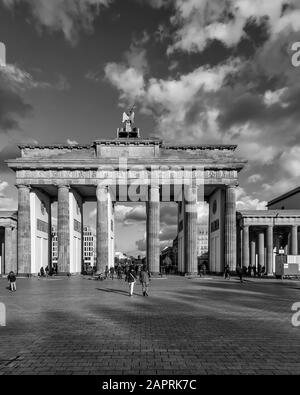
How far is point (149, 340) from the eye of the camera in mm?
10312

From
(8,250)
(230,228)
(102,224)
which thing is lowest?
(8,250)

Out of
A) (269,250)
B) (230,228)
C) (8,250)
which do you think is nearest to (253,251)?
(269,250)

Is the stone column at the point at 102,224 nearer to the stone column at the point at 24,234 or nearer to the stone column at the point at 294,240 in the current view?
the stone column at the point at 24,234

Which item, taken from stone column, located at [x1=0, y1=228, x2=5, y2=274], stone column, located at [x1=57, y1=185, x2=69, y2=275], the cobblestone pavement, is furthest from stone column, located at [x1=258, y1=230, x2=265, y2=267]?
the cobblestone pavement

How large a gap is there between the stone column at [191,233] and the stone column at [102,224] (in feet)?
37.9

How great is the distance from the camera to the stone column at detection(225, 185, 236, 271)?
5003 cm

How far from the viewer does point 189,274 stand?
165 ft

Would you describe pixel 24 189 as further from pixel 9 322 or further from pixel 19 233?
pixel 9 322

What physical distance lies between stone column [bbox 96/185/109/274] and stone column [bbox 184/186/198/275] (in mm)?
11539

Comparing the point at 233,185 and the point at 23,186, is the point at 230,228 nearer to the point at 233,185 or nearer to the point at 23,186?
the point at 233,185

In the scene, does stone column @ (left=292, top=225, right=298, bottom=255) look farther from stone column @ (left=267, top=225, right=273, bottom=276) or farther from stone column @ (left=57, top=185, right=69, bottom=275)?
stone column @ (left=57, top=185, right=69, bottom=275)

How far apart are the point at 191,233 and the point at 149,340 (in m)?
41.2

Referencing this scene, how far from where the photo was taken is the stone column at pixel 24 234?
49.5 m
